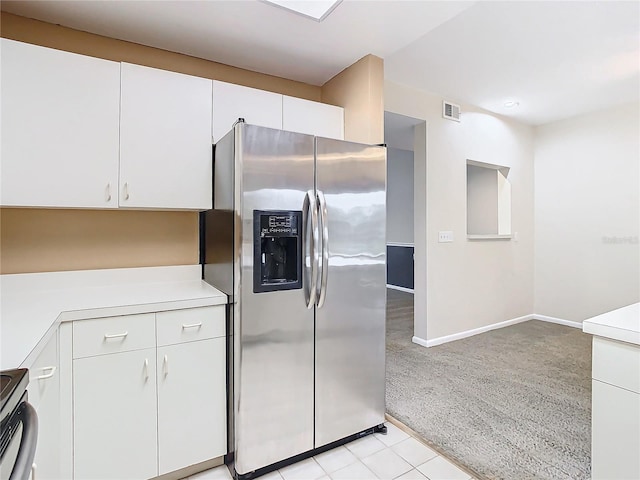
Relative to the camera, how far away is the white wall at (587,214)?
3.85 metres

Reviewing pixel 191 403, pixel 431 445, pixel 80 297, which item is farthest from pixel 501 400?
pixel 80 297

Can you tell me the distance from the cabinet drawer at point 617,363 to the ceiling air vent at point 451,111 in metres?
2.91

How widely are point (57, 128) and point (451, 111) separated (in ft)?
11.3

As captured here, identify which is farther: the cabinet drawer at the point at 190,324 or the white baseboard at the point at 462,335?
the white baseboard at the point at 462,335

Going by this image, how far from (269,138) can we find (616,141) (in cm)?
436

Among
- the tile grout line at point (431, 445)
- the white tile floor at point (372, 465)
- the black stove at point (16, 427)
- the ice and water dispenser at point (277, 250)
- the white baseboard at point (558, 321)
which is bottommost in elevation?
the white tile floor at point (372, 465)

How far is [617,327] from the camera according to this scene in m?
1.18

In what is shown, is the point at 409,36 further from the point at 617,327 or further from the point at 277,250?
the point at 617,327

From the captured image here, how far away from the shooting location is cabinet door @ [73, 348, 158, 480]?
143 cm

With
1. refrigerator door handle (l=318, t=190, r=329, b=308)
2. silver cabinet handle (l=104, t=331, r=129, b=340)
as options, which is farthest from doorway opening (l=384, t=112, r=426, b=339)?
silver cabinet handle (l=104, t=331, r=129, b=340)

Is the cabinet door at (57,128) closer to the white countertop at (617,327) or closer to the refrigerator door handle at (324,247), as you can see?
the refrigerator door handle at (324,247)

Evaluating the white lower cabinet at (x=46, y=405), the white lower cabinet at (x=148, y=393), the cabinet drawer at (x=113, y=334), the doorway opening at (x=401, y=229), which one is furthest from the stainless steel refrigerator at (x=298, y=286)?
the doorway opening at (x=401, y=229)

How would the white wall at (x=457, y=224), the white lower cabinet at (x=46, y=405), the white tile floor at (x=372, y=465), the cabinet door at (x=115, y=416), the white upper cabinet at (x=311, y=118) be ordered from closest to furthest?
1. the white lower cabinet at (x=46, y=405)
2. the cabinet door at (x=115, y=416)
3. the white tile floor at (x=372, y=465)
4. the white upper cabinet at (x=311, y=118)
5. the white wall at (x=457, y=224)

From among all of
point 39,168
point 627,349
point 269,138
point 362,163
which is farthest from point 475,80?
point 39,168
